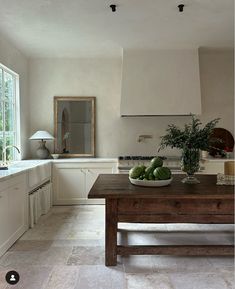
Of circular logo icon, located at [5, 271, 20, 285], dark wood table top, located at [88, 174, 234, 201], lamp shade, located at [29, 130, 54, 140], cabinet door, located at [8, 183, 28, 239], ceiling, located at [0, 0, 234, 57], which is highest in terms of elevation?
ceiling, located at [0, 0, 234, 57]

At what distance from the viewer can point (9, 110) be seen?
183 inches

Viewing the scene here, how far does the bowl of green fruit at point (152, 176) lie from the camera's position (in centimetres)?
262

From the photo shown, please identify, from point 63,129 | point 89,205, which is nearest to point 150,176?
point 89,205

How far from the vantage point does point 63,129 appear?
534 centimetres

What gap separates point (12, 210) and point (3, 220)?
0.87ft

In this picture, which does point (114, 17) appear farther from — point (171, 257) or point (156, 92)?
point (171, 257)

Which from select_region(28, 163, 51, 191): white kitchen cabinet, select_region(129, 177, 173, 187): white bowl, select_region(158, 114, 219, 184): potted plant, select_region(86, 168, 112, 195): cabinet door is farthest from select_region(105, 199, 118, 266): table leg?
select_region(86, 168, 112, 195): cabinet door

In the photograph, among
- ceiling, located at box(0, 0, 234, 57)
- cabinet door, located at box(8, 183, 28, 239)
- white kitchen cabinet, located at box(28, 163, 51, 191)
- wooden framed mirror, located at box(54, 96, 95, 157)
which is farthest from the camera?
wooden framed mirror, located at box(54, 96, 95, 157)

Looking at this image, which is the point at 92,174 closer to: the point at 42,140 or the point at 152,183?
the point at 42,140

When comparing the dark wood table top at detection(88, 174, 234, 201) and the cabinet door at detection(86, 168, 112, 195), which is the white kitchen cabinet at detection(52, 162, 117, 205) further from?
the dark wood table top at detection(88, 174, 234, 201)

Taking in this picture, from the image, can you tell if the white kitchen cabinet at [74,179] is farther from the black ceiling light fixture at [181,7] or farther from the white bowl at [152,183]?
the black ceiling light fixture at [181,7]

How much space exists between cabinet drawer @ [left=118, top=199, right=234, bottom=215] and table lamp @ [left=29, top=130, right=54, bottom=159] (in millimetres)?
2756

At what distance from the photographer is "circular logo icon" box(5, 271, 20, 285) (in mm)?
2366

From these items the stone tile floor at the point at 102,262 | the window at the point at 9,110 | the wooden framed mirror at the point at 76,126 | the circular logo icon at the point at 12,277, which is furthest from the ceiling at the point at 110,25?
the circular logo icon at the point at 12,277
